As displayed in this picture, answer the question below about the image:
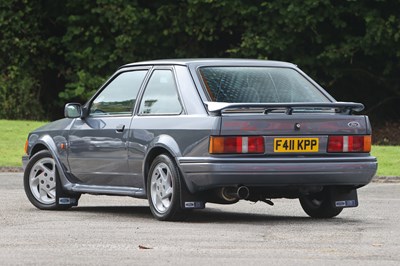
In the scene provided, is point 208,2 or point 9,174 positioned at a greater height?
point 208,2

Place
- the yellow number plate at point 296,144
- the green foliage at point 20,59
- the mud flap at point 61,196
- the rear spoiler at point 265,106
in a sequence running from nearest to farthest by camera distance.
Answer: the rear spoiler at point 265,106
the yellow number plate at point 296,144
the mud flap at point 61,196
the green foliage at point 20,59

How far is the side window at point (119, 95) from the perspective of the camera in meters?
12.9

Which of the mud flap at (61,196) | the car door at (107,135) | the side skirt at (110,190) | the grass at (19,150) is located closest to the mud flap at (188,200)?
the side skirt at (110,190)

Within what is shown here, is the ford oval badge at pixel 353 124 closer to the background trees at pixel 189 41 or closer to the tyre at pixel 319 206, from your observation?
the tyre at pixel 319 206

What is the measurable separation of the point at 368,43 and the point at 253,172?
2086 cm

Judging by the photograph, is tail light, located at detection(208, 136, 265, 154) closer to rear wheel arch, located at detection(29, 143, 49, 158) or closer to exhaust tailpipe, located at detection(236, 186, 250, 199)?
exhaust tailpipe, located at detection(236, 186, 250, 199)

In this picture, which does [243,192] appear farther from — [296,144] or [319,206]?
[319,206]

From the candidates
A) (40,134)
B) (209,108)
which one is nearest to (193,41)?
(40,134)

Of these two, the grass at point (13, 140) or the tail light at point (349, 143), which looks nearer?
the tail light at point (349, 143)

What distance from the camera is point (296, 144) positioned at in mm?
11711

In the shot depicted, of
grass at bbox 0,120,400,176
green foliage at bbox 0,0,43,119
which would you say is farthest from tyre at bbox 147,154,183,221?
green foliage at bbox 0,0,43,119

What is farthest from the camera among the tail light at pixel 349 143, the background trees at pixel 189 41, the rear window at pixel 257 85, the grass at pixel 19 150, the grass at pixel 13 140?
the background trees at pixel 189 41

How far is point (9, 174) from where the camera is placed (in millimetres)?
20391

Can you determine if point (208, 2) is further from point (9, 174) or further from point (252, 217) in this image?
point (252, 217)
